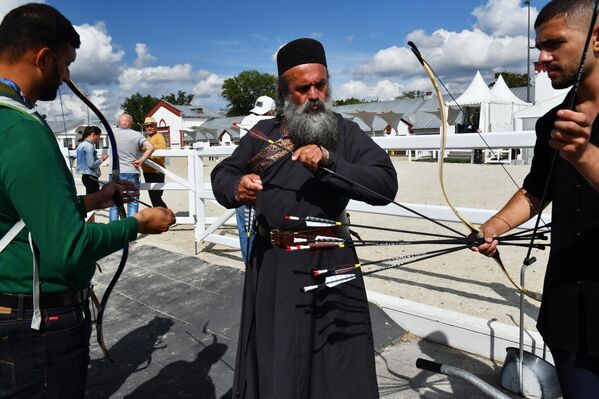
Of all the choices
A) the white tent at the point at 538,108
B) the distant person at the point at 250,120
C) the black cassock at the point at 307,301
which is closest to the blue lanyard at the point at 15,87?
the black cassock at the point at 307,301

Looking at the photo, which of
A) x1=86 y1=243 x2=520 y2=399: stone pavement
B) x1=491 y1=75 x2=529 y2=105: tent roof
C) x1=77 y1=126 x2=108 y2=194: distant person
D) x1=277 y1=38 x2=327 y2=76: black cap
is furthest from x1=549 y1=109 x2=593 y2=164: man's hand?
x1=491 y1=75 x2=529 y2=105: tent roof

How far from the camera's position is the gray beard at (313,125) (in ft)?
7.06

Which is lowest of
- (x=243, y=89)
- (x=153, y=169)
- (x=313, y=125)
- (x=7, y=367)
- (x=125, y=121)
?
(x=7, y=367)

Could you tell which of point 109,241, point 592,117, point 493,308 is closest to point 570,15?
point 592,117

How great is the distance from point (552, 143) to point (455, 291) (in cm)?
326

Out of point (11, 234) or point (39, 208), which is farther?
point (11, 234)

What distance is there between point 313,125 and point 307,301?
818 mm

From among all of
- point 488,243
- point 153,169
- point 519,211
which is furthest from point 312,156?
point 153,169

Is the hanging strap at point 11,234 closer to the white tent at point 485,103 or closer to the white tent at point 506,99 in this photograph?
the white tent at point 485,103

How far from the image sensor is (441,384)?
2.87m

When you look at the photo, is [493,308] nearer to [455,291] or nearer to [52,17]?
[455,291]

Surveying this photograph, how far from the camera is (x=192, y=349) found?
347 cm

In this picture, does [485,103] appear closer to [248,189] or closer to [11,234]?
[248,189]

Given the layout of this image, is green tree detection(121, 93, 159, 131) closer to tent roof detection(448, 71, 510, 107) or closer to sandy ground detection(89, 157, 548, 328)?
tent roof detection(448, 71, 510, 107)
